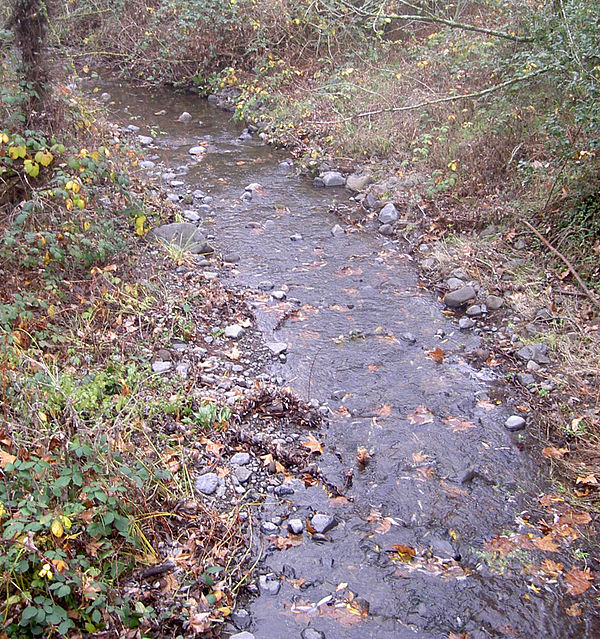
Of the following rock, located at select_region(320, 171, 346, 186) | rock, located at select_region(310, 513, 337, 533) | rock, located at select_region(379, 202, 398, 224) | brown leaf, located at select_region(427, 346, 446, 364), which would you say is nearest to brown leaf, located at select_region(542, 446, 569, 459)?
brown leaf, located at select_region(427, 346, 446, 364)

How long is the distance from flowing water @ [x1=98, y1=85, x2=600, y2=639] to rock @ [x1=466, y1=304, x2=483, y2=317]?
22 centimetres

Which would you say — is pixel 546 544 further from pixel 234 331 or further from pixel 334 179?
pixel 334 179

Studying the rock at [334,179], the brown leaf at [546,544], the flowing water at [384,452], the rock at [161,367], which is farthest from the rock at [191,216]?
the brown leaf at [546,544]

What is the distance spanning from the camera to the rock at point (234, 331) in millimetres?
5008

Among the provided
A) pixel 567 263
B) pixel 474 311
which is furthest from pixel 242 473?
pixel 567 263

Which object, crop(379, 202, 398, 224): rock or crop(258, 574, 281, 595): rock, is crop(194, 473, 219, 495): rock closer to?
crop(258, 574, 281, 595): rock

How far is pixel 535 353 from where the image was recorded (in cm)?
482

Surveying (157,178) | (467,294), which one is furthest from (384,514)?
(157,178)

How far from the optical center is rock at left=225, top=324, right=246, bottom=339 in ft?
16.4

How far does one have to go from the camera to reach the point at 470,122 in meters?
7.48

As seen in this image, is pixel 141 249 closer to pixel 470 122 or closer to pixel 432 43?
pixel 470 122

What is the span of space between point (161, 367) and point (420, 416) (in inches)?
75.2

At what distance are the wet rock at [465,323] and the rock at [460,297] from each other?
249 mm

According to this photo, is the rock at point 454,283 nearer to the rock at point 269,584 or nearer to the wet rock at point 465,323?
the wet rock at point 465,323
